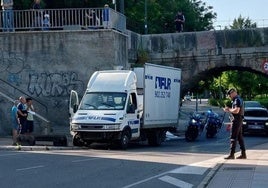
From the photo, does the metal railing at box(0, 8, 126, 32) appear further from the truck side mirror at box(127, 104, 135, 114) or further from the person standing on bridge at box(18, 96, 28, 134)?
the truck side mirror at box(127, 104, 135, 114)

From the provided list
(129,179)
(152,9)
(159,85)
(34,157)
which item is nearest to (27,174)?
(129,179)

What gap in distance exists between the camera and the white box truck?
22734 mm

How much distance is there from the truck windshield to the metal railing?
23.6 ft

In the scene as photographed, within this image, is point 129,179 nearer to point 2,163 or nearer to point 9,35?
point 2,163

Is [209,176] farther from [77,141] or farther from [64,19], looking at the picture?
[64,19]

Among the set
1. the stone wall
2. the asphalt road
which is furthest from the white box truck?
the stone wall

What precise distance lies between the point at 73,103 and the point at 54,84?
190 inches

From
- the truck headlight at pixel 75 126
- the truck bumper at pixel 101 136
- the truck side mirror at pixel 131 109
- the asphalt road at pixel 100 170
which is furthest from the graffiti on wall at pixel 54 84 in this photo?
the asphalt road at pixel 100 170

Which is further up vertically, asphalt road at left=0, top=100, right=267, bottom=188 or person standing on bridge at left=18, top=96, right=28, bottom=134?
person standing on bridge at left=18, top=96, right=28, bottom=134

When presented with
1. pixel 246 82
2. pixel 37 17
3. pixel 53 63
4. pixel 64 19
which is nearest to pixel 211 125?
pixel 53 63

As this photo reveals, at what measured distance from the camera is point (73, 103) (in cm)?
2622

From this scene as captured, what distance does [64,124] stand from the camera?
3078 cm

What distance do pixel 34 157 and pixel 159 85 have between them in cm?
907

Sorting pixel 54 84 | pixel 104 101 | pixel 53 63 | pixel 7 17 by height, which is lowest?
pixel 104 101
